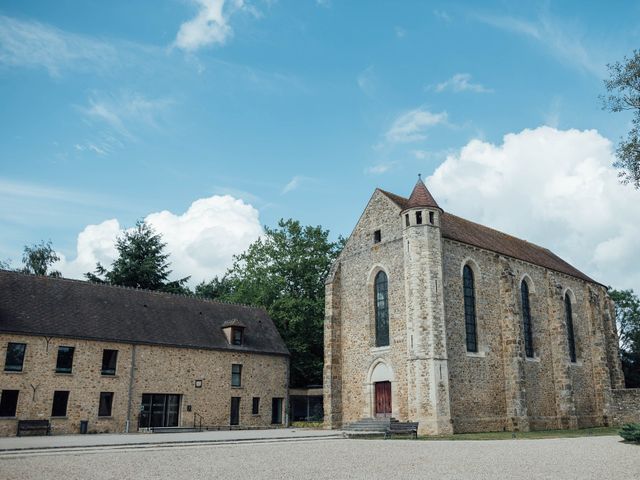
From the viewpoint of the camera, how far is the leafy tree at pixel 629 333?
4606 centimetres

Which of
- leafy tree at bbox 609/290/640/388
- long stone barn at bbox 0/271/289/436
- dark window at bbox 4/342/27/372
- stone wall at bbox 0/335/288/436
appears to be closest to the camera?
dark window at bbox 4/342/27/372

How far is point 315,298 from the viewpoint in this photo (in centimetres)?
4022

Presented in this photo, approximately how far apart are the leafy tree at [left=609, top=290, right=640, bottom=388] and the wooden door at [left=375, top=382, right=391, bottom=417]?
2964 centimetres

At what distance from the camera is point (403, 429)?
22.2m

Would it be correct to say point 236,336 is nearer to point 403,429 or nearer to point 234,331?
point 234,331

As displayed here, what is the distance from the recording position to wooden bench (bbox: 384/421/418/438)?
72.4ft

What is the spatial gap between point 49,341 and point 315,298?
769 inches

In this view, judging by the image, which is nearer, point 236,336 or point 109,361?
point 109,361

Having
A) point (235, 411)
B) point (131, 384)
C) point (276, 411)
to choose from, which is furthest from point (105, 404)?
point (276, 411)

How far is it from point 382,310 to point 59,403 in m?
16.3

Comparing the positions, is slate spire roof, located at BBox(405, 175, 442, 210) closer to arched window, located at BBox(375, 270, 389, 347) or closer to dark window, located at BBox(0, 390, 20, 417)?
arched window, located at BBox(375, 270, 389, 347)

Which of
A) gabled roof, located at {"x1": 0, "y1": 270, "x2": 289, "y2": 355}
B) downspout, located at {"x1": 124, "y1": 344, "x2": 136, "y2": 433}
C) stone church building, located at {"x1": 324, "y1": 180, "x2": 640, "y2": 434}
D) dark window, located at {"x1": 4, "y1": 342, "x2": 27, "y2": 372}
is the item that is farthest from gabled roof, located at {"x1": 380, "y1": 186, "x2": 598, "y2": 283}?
dark window, located at {"x1": 4, "y1": 342, "x2": 27, "y2": 372}

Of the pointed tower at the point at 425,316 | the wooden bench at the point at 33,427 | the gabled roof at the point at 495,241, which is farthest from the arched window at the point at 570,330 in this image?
the wooden bench at the point at 33,427

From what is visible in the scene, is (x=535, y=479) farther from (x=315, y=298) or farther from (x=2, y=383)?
(x=315, y=298)
